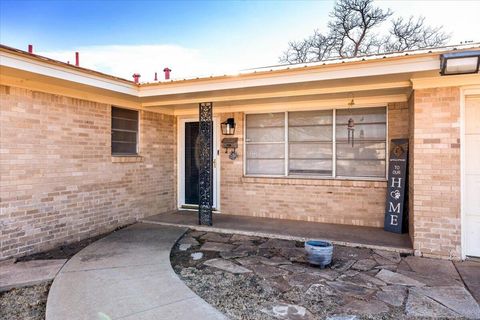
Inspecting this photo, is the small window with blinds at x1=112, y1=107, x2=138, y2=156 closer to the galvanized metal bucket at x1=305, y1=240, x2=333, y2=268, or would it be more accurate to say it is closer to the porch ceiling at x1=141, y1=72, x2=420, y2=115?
the porch ceiling at x1=141, y1=72, x2=420, y2=115

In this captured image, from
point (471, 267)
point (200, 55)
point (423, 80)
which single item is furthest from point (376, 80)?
point (200, 55)

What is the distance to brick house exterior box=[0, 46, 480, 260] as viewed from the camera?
4.49 m

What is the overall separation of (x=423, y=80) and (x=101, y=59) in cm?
875

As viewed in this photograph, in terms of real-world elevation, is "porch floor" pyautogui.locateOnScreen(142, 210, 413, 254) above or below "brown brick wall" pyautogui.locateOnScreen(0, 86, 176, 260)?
below

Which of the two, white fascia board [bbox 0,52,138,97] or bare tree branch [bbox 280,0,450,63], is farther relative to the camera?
bare tree branch [bbox 280,0,450,63]

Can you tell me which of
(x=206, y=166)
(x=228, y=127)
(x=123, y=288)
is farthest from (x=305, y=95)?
(x=123, y=288)

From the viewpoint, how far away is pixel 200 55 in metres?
13.1

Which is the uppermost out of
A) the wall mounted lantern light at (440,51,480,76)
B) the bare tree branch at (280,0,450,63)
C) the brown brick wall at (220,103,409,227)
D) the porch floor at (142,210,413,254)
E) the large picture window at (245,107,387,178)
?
the bare tree branch at (280,0,450,63)

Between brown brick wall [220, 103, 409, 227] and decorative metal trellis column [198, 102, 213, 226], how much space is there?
1.13 metres

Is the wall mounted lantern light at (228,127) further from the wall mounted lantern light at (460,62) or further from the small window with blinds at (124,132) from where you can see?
the wall mounted lantern light at (460,62)

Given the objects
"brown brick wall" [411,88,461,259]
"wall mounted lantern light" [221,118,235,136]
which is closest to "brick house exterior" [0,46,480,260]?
"brown brick wall" [411,88,461,259]

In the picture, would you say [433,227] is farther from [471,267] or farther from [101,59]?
[101,59]

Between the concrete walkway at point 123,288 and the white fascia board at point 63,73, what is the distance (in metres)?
2.57

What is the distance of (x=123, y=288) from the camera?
3461 mm
